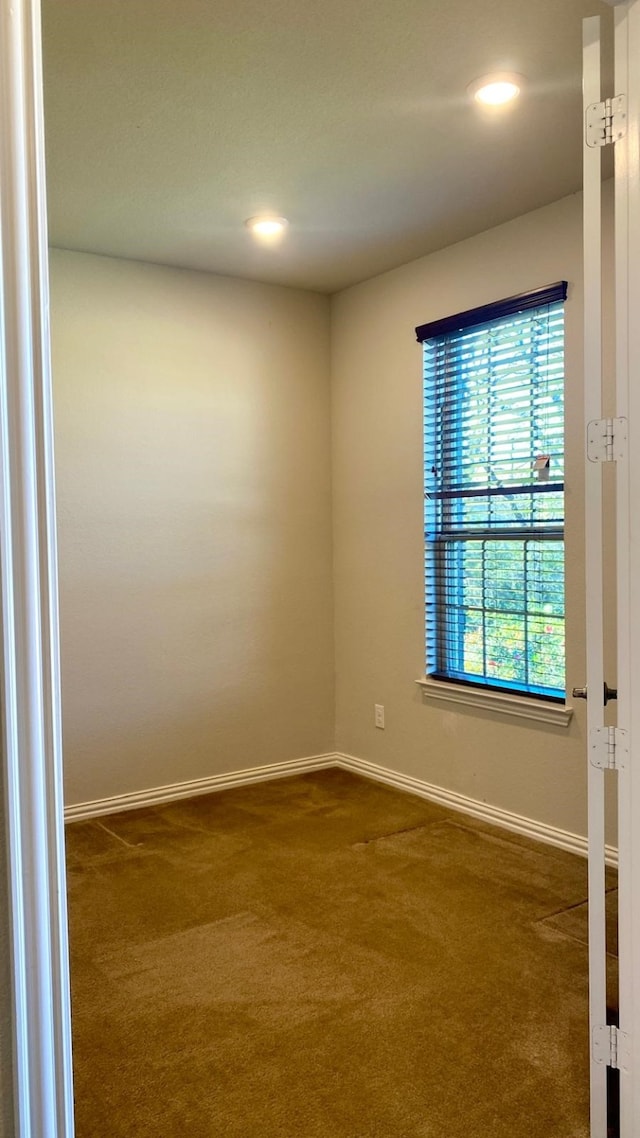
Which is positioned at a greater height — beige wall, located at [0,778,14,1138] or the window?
the window

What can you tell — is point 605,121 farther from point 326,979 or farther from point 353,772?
point 353,772

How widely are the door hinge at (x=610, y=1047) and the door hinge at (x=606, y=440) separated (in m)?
1.12

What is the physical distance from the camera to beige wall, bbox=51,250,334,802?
3850 mm

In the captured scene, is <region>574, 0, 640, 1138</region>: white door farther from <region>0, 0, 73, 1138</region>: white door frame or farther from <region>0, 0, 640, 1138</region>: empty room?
<region>0, 0, 73, 1138</region>: white door frame

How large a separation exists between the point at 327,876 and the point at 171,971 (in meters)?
0.80

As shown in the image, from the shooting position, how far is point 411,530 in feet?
13.5

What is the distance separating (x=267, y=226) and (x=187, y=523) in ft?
4.63

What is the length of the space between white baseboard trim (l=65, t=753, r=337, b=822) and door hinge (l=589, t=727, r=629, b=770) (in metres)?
2.77

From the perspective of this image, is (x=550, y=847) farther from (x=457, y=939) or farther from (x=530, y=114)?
(x=530, y=114)

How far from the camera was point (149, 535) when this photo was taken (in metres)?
4.04

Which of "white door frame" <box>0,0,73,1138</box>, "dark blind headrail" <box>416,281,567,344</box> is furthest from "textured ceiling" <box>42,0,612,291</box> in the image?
"white door frame" <box>0,0,73,1138</box>

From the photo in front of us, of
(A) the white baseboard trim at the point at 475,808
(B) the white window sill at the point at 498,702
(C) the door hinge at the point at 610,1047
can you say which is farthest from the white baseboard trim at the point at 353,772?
(C) the door hinge at the point at 610,1047

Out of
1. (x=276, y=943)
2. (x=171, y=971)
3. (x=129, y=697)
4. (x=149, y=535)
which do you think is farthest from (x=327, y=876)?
(x=149, y=535)

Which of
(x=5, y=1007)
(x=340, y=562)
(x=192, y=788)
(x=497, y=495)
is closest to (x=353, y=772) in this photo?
(x=192, y=788)
